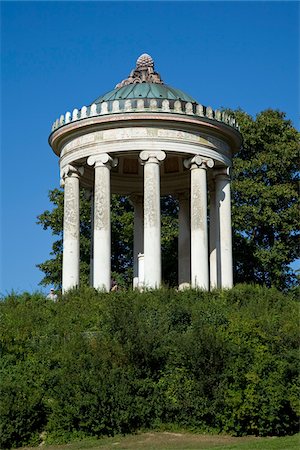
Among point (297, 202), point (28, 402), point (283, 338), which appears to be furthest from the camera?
point (297, 202)

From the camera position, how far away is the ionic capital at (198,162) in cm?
4469

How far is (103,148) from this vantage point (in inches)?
1742

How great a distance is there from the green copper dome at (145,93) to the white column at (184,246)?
24.1ft

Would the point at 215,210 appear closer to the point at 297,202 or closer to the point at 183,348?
the point at 297,202

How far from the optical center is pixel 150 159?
1720 inches

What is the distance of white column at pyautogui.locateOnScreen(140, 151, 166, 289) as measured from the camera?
4216 cm

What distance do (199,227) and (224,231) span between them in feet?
13.6

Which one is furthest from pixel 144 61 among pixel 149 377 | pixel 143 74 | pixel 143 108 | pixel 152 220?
pixel 149 377

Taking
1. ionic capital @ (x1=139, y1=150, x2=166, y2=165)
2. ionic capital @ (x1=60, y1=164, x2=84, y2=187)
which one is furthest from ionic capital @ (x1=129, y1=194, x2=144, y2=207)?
ionic capital @ (x1=139, y1=150, x2=166, y2=165)

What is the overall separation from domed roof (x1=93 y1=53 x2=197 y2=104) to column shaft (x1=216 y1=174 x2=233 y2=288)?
18.0 feet

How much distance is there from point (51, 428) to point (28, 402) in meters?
1.23

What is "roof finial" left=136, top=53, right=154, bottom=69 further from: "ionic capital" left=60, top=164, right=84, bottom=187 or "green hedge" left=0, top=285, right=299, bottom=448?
"green hedge" left=0, top=285, right=299, bottom=448

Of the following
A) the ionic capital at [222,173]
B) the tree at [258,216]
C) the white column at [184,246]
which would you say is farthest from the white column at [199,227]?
the tree at [258,216]

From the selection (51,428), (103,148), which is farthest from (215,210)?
(51,428)
